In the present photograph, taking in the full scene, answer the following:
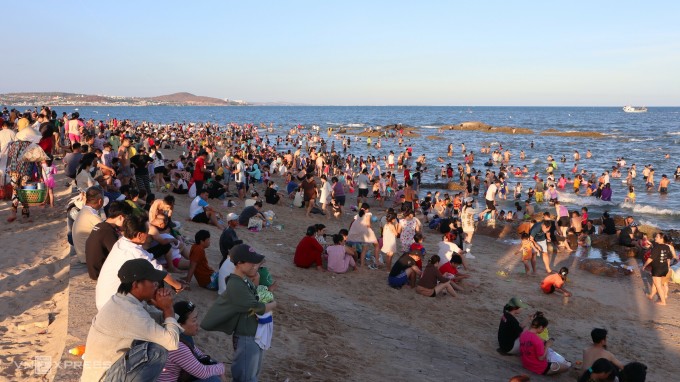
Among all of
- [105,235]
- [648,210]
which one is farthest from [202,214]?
[648,210]

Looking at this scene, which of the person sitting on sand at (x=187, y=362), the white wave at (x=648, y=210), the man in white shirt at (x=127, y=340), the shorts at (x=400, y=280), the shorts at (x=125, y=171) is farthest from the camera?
the white wave at (x=648, y=210)

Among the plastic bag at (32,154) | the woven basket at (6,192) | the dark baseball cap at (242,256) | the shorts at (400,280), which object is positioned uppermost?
the plastic bag at (32,154)

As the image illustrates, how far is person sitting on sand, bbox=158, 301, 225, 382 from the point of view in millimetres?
4074

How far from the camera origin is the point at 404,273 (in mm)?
10211

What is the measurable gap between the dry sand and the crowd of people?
424 mm

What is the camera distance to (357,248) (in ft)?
38.7

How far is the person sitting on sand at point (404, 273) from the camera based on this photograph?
402 inches

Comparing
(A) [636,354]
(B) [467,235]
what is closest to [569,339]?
(A) [636,354]

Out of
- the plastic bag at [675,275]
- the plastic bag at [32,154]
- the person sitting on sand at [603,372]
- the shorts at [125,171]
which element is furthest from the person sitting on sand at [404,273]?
the plastic bag at [32,154]

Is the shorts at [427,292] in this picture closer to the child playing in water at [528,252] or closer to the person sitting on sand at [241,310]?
the child playing in water at [528,252]

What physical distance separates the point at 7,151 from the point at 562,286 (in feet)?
41.0

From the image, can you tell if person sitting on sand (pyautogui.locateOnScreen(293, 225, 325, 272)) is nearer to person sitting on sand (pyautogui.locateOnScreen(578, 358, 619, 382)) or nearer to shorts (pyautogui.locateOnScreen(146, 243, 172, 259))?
shorts (pyautogui.locateOnScreen(146, 243, 172, 259))

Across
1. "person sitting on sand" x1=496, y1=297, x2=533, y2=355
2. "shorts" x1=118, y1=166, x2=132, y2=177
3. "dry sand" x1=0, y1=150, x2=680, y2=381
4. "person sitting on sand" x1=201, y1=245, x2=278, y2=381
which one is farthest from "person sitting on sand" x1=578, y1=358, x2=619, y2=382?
"shorts" x1=118, y1=166, x2=132, y2=177

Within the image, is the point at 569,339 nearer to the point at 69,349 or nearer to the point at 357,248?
the point at 357,248
